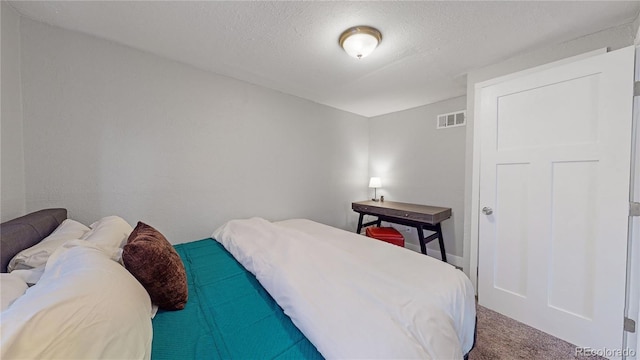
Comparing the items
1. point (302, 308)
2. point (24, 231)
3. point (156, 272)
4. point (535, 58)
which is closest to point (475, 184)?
A: point (535, 58)

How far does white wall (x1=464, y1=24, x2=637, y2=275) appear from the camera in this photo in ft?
4.96

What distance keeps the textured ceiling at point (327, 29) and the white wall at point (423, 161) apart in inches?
36.4

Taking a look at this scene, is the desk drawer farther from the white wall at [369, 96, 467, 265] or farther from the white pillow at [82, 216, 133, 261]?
the white pillow at [82, 216, 133, 261]

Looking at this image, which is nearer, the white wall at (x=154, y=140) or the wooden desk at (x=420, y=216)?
the white wall at (x=154, y=140)

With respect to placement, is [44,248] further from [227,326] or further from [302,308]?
[302,308]

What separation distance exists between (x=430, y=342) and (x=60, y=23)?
2896 millimetres

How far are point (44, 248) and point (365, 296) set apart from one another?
1.56 m

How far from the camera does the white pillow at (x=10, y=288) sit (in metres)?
0.73

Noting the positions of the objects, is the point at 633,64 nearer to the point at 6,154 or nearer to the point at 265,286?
the point at 265,286

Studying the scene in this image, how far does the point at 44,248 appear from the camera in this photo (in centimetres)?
107

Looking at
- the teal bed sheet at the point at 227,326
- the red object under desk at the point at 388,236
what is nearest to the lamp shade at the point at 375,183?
the red object under desk at the point at 388,236

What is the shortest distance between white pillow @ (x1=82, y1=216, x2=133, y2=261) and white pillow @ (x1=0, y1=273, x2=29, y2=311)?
0.88 feet

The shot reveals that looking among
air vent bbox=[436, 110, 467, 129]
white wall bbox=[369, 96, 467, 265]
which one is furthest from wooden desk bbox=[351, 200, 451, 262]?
air vent bbox=[436, 110, 467, 129]

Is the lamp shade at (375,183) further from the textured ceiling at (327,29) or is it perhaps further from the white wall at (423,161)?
the textured ceiling at (327,29)
